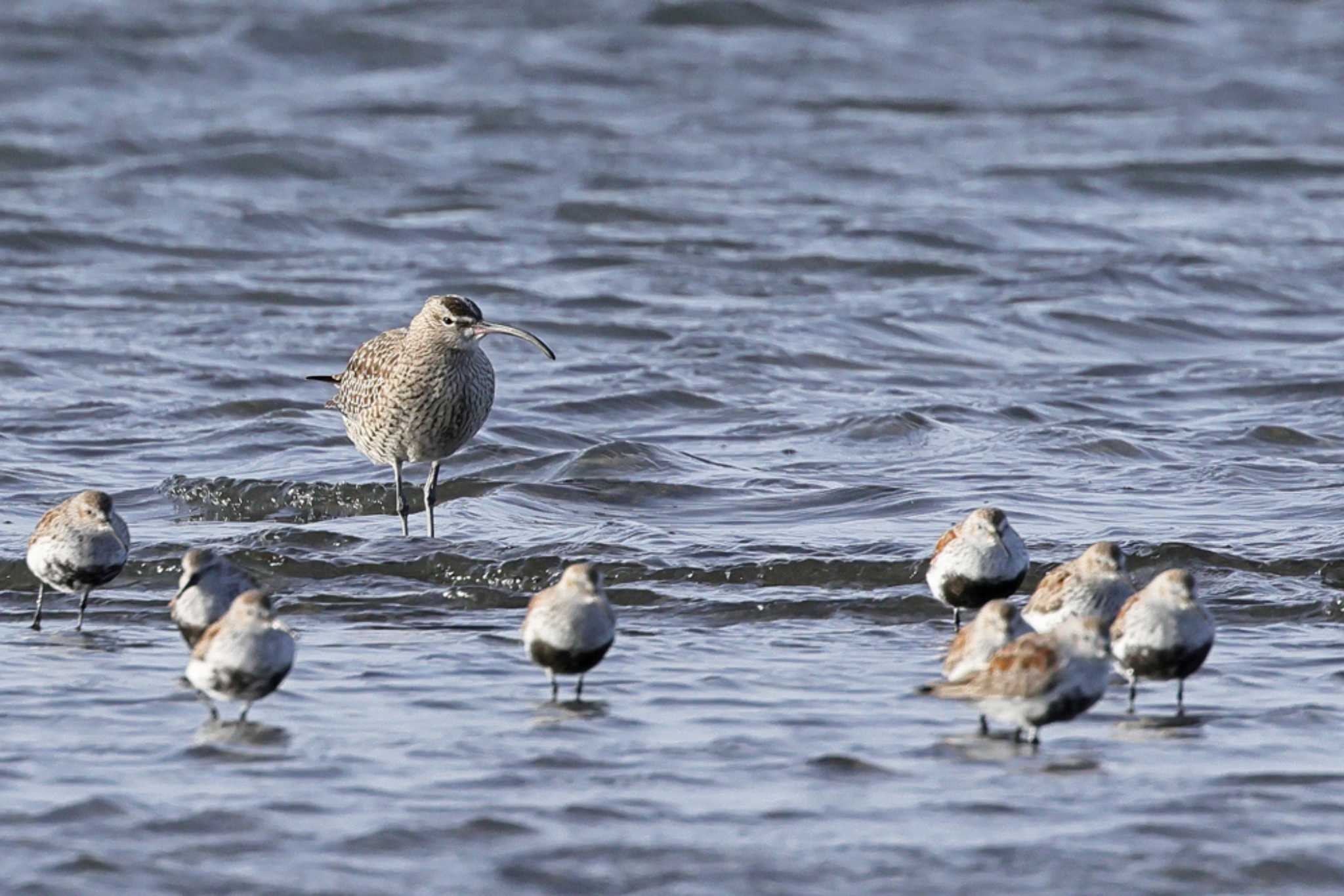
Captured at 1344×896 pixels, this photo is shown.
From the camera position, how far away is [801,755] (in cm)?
791

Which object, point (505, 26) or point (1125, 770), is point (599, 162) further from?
point (1125, 770)

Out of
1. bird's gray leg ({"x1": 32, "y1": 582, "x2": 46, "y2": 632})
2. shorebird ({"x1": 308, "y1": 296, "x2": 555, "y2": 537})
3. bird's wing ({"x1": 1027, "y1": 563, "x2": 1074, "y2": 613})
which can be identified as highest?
shorebird ({"x1": 308, "y1": 296, "x2": 555, "y2": 537})

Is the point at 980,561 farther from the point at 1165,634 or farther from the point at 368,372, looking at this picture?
the point at 368,372

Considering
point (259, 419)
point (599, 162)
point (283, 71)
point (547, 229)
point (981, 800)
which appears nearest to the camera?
point (981, 800)

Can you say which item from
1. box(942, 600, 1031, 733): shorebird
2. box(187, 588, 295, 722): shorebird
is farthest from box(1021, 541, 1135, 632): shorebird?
box(187, 588, 295, 722): shorebird

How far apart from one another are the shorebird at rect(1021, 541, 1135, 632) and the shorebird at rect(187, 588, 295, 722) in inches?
129

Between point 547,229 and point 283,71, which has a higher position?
point 283,71

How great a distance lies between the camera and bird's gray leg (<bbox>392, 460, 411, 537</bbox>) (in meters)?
12.8

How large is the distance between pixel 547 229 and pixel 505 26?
12112mm

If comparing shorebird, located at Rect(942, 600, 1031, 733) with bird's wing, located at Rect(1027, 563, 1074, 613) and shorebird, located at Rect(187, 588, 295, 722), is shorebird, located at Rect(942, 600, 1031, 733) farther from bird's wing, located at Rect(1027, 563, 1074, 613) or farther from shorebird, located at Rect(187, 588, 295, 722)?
shorebird, located at Rect(187, 588, 295, 722)

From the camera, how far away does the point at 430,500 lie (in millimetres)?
Answer: 12992

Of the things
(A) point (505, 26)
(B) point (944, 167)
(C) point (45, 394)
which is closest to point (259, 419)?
(C) point (45, 394)

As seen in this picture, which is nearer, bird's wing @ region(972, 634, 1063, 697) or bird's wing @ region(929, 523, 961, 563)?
bird's wing @ region(972, 634, 1063, 697)

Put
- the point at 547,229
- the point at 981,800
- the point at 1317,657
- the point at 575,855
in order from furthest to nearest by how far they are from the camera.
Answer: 1. the point at 547,229
2. the point at 1317,657
3. the point at 981,800
4. the point at 575,855
